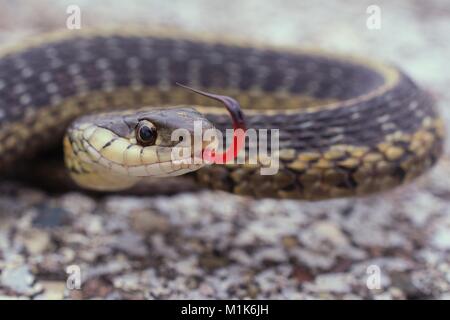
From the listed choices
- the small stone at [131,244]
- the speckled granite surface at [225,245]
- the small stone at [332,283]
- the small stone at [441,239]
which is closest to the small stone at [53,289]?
the speckled granite surface at [225,245]

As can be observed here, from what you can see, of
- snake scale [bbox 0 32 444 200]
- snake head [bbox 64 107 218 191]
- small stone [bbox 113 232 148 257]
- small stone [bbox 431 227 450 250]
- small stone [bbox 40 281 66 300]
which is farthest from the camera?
small stone [bbox 431 227 450 250]

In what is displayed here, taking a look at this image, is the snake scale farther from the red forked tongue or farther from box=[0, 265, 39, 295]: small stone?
box=[0, 265, 39, 295]: small stone

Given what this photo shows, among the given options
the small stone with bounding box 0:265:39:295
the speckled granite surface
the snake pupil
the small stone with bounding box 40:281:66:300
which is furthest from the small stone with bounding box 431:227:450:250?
the small stone with bounding box 0:265:39:295

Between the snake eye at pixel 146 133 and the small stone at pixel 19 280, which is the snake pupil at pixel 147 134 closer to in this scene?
the snake eye at pixel 146 133

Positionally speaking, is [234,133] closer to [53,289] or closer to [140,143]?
[140,143]

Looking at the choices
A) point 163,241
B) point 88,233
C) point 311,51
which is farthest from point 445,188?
point 88,233

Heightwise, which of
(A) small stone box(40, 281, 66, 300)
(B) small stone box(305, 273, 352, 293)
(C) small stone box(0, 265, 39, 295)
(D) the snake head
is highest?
(D) the snake head
